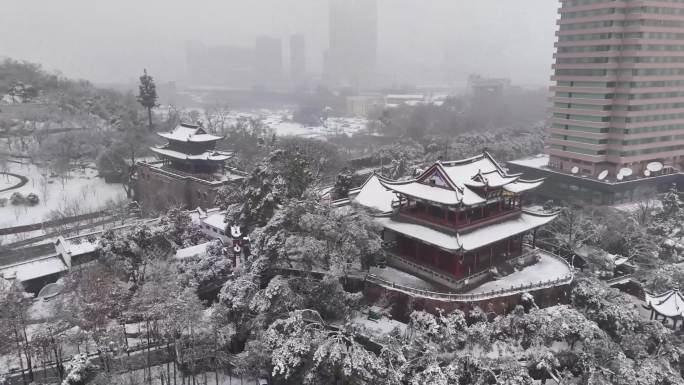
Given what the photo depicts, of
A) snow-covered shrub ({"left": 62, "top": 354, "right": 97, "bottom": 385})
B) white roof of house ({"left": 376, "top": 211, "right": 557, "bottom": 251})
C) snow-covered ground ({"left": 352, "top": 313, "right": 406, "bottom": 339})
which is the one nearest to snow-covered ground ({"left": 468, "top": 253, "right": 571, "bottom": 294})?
white roof of house ({"left": 376, "top": 211, "right": 557, "bottom": 251})

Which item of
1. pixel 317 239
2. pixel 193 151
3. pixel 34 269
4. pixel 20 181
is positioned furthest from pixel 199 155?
pixel 317 239

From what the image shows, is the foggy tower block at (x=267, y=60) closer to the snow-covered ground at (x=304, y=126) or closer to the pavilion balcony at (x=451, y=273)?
the snow-covered ground at (x=304, y=126)

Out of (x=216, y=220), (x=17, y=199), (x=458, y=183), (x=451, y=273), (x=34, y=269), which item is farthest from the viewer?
(x=17, y=199)

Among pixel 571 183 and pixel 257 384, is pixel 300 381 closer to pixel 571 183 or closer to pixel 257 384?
pixel 257 384

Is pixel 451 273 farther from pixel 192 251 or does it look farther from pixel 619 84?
pixel 619 84

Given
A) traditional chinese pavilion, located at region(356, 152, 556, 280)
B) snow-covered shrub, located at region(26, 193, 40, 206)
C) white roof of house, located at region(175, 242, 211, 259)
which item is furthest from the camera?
snow-covered shrub, located at region(26, 193, 40, 206)

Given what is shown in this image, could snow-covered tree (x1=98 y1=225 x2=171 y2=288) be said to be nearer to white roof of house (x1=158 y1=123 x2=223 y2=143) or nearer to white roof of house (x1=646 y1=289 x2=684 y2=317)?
white roof of house (x1=158 y1=123 x2=223 y2=143)

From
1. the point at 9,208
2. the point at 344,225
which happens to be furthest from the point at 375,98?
the point at 344,225
